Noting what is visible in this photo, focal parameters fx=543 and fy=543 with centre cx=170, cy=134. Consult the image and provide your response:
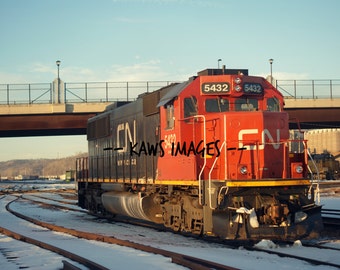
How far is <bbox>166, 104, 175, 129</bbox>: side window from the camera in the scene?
14.7 m

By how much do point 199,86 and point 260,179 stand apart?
2.92m

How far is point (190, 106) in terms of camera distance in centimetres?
1405

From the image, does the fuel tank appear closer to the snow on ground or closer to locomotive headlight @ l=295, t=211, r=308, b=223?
the snow on ground

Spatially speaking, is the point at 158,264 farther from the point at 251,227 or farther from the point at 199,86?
the point at 199,86

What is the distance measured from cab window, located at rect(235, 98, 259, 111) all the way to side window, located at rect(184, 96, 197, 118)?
1.08 meters

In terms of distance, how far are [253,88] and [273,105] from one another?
793mm

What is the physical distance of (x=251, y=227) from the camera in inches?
493

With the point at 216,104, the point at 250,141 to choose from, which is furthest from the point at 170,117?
the point at 250,141

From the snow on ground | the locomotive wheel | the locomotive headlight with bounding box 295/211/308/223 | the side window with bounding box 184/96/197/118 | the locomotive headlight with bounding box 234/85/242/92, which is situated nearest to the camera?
the snow on ground

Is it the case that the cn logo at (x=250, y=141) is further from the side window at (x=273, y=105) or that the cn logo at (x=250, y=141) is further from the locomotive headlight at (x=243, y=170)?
the side window at (x=273, y=105)

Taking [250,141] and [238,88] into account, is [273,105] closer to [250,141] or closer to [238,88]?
[238,88]

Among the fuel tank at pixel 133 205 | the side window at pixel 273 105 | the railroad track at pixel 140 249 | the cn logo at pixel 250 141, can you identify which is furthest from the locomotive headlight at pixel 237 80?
the fuel tank at pixel 133 205

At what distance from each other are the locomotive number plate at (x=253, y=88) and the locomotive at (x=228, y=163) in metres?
0.03

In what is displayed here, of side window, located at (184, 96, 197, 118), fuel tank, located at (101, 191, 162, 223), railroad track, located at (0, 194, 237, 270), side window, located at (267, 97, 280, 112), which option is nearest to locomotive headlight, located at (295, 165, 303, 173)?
side window, located at (267, 97, 280, 112)
